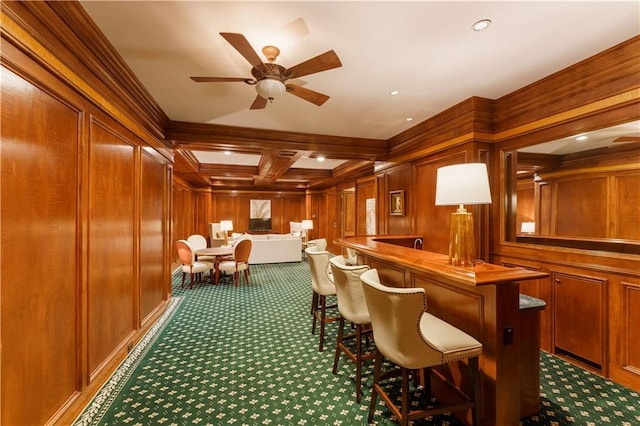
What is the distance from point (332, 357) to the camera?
108 inches

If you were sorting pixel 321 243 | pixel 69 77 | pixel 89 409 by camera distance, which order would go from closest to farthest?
1. pixel 69 77
2. pixel 89 409
3. pixel 321 243

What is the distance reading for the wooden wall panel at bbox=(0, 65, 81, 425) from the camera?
1.39 meters

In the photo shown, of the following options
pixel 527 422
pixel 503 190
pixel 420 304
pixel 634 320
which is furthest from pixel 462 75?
pixel 527 422

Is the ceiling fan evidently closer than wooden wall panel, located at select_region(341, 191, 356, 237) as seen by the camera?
Yes

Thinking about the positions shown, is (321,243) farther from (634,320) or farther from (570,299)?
(634,320)

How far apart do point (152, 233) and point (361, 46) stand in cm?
324

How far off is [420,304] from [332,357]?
167cm

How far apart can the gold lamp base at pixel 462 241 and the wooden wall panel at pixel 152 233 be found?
319 cm

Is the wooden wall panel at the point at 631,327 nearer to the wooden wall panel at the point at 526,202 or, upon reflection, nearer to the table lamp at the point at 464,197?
the table lamp at the point at 464,197

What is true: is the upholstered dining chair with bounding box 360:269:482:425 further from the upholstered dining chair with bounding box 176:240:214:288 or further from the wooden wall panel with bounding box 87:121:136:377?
the upholstered dining chair with bounding box 176:240:214:288

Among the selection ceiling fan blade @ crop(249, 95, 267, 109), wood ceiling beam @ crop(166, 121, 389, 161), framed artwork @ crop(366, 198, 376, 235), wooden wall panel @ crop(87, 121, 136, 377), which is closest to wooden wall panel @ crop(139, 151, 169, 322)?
wooden wall panel @ crop(87, 121, 136, 377)

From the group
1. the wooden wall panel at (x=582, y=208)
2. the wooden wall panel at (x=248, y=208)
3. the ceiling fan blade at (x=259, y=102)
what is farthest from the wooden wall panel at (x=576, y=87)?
the wooden wall panel at (x=248, y=208)

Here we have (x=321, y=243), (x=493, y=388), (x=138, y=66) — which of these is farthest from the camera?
(x=321, y=243)

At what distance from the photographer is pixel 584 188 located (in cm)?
364
